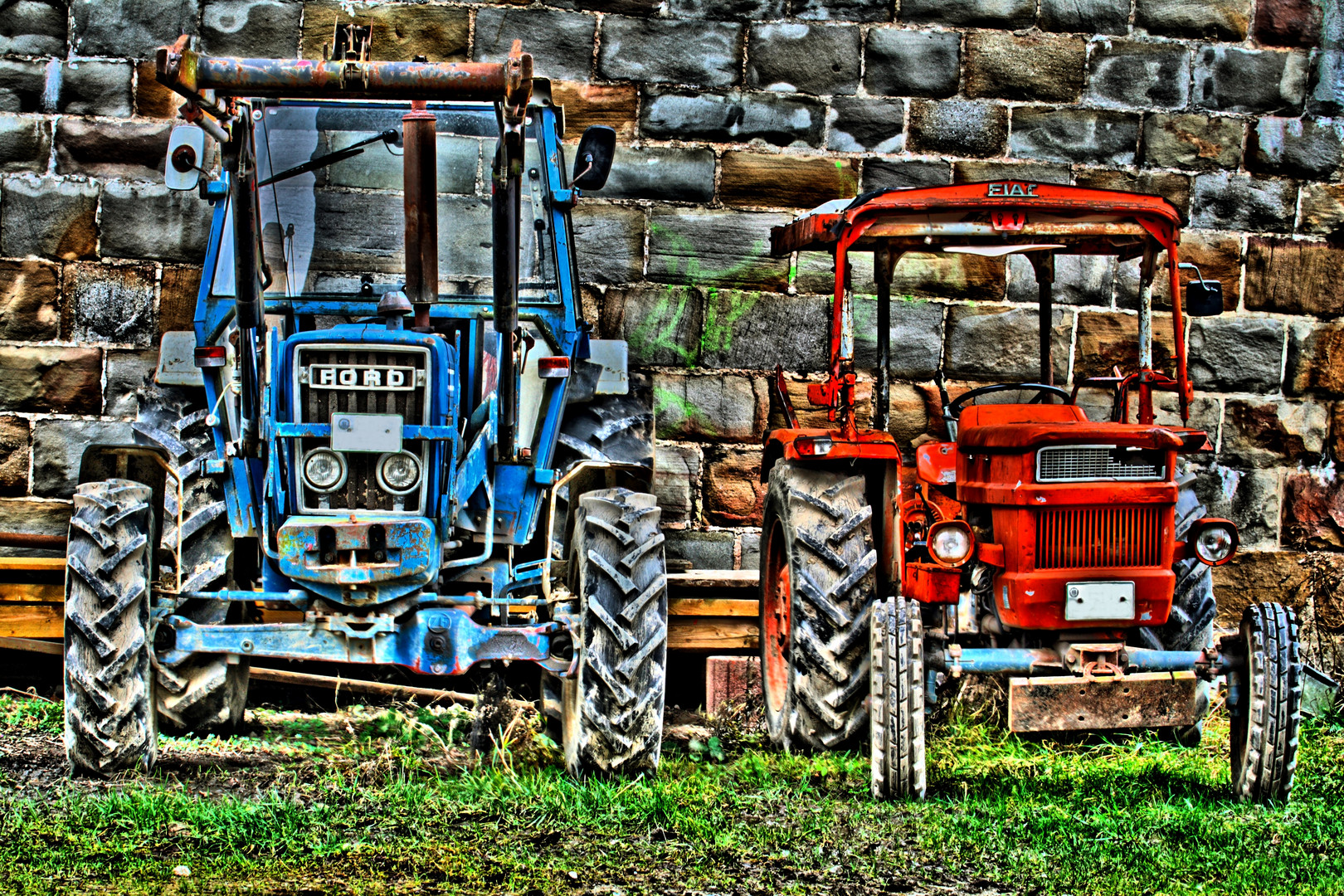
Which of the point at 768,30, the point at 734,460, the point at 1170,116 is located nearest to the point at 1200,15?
the point at 1170,116

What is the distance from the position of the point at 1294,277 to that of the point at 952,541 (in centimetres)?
357

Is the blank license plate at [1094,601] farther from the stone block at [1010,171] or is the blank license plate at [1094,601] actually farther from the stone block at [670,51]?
the stone block at [670,51]

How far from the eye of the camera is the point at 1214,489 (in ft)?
24.7

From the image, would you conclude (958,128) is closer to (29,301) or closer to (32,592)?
(29,301)

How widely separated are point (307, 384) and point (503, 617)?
1.09m

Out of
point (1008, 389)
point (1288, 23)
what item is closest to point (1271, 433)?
point (1288, 23)

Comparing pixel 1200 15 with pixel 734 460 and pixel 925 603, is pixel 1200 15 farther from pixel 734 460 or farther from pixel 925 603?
pixel 925 603

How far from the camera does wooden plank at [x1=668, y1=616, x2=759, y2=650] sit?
6703 mm

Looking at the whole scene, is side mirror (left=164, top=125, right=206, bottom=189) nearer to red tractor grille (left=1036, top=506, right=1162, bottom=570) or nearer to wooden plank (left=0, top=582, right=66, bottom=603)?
wooden plank (left=0, top=582, right=66, bottom=603)

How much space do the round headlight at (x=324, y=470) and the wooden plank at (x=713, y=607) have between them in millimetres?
2152

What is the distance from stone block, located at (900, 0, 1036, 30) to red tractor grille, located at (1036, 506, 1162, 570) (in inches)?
131

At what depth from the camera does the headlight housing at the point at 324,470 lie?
4.99 meters

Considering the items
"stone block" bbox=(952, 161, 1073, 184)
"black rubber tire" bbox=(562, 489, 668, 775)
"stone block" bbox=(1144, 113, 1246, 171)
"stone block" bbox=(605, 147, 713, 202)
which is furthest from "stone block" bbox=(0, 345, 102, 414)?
"stone block" bbox=(1144, 113, 1246, 171)

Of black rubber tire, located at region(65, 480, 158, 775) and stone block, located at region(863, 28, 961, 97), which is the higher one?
stone block, located at region(863, 28, 961, 97)
